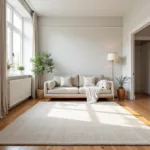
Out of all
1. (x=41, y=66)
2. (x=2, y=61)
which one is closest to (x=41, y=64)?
(x=41, y=66)

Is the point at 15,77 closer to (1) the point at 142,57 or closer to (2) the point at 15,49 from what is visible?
(2) the point at 15,49

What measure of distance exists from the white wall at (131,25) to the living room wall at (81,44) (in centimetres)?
40

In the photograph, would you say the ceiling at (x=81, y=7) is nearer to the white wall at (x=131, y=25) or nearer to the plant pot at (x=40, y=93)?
the white wall at (x=131, y=25)

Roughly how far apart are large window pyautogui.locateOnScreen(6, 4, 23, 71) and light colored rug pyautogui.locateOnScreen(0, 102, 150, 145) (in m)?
2.36

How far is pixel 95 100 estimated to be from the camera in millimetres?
5320

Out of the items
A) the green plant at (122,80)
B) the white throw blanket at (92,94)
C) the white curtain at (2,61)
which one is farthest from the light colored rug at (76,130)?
the green plant at (122,80)

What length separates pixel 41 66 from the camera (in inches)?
233

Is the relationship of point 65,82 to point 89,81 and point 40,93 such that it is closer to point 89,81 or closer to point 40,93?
point 89,81

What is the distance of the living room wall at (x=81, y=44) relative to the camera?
6477mm

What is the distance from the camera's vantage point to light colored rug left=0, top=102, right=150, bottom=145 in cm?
225

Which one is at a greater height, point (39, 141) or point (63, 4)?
point (63, 4)

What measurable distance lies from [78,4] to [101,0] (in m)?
0.73

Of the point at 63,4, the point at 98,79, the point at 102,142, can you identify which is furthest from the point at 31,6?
the point at 102,142

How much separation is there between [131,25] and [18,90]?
4.00 meters
